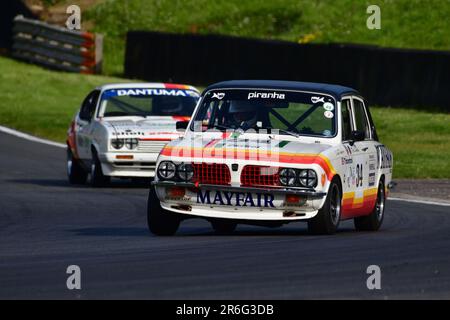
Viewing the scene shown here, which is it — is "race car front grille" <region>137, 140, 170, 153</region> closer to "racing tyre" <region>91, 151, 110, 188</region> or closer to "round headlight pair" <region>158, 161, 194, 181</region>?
"racing tyre" <region>91, 151, 110, 188</region>

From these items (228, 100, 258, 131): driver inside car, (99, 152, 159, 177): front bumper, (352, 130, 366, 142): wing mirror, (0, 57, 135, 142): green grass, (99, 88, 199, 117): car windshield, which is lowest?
(0, 57, 135, 142): green grass

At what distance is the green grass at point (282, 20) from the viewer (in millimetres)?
41219

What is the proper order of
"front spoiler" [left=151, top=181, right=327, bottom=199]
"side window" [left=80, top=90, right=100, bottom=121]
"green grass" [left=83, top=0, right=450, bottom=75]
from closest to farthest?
"front spoiler" [left=151, top=181, right=327, bottom=199] → "side window" [left=80, top=90, right=100, bottom=121] → "green grass" [left=83, top=0, right=450, bottom=75]

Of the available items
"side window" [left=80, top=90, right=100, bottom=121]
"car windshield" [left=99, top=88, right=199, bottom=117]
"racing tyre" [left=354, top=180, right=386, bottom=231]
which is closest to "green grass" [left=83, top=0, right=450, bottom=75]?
"side window" [left=80, top=90, right=100, bottom=121]

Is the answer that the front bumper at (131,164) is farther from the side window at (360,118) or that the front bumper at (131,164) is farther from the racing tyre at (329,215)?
the racing tyre at (329,215)

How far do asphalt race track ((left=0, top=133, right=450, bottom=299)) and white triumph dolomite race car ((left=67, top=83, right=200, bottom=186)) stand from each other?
8.91 feet

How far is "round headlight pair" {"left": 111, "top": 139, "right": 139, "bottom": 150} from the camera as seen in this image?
2039 centimetres

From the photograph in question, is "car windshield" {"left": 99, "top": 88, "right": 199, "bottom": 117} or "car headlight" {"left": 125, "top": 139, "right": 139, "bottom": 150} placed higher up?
"car windshield" {"left": 99, "top": 88, "right": 199, "bottom": 117}

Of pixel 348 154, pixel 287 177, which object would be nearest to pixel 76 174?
pixel 348 154

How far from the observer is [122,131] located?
20.5 meters

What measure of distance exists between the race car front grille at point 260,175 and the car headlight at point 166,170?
0.65 m

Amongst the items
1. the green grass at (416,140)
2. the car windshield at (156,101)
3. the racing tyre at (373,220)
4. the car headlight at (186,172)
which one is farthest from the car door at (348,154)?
the green grass at (416,140)

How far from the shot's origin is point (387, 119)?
3200 cm

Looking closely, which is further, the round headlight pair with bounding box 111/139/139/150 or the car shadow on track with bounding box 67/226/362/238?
the round headlight pair with bounding box 111/139/139/150
